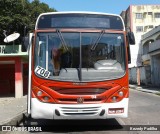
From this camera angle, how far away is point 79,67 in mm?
9078

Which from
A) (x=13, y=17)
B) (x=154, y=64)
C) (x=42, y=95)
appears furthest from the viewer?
(x=154, y=64)

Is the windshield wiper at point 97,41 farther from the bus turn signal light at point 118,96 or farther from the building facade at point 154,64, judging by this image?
the building facade at point 154,64

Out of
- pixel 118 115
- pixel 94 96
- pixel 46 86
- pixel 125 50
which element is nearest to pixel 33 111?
pixel 46 86

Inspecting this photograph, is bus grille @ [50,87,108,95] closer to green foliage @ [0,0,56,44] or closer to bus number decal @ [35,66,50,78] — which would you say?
bus number decal @ [35,66,50,78]

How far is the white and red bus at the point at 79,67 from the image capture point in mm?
8789

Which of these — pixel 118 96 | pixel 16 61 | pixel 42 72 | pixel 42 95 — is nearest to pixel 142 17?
pixel 16 61

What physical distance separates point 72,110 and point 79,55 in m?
1.49

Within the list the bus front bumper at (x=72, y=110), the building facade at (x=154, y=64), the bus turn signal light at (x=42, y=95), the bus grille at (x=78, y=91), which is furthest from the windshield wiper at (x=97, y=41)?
the building facade at (x=154, y=64)

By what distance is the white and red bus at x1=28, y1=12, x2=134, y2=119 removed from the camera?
8789 mm

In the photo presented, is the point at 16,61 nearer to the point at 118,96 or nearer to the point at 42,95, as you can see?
the point at 42,95

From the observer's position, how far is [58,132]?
9078mm

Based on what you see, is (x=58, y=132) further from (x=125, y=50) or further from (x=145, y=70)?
(x=145, y=70)

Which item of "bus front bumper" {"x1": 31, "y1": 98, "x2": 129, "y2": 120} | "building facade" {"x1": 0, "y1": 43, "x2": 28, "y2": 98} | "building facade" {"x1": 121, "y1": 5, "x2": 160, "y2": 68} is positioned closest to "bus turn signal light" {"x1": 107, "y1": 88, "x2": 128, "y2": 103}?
"bus front bumper" {"x1": 31, "y1": 98, "x2": 129, "y2": 120}

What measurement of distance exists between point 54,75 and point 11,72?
19678mm
